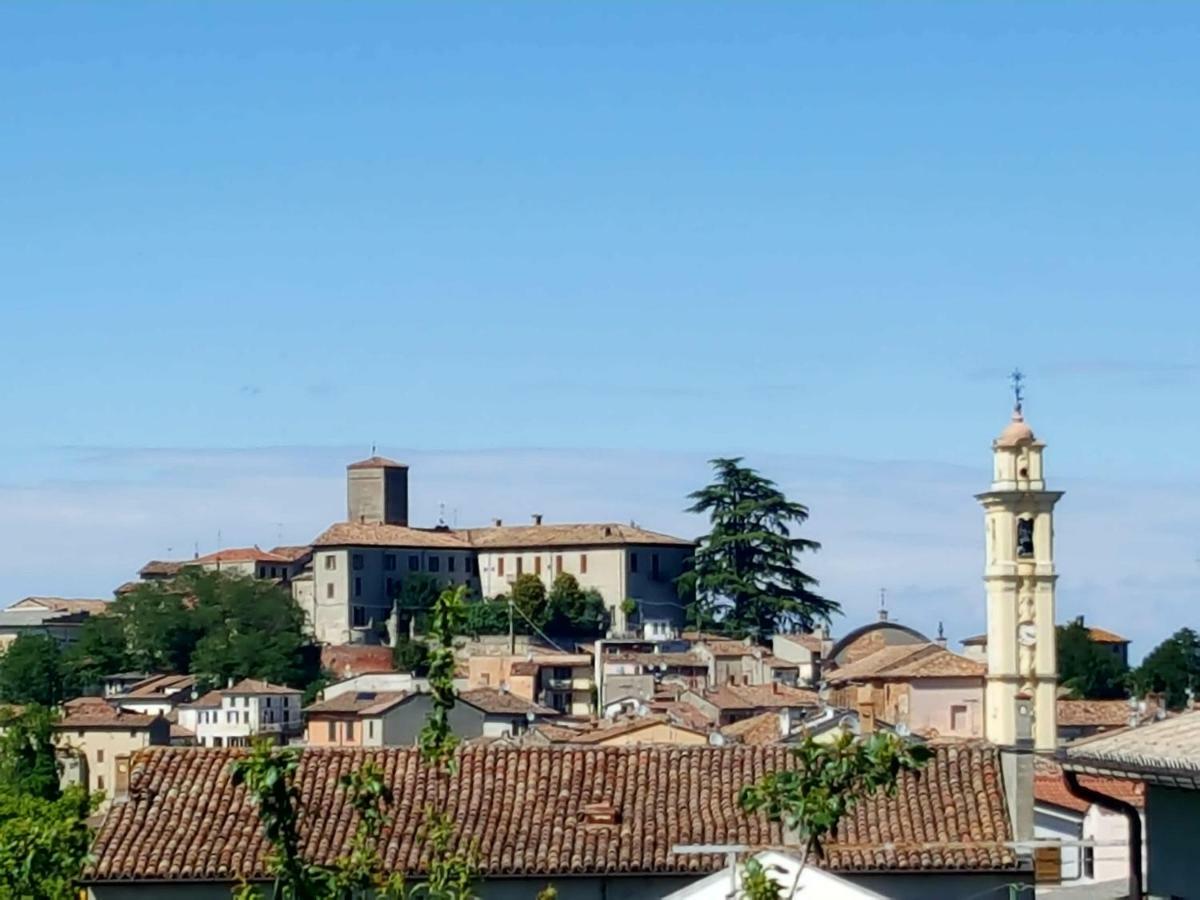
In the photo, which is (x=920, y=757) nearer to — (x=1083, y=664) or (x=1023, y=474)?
(x=1023, y=474)

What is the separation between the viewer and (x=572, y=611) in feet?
335

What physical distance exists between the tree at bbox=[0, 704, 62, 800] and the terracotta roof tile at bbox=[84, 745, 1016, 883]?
35.9 meters

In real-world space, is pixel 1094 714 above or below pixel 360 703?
below

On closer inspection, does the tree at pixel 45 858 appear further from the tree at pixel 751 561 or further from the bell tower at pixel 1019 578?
the tree at pixel 751 561

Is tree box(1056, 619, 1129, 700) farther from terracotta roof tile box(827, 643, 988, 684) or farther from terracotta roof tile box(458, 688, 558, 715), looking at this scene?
terracotta roof tile box(458, 688, 558, 715)

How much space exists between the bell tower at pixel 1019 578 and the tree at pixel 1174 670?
113 ft

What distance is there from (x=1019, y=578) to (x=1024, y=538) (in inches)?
39.8

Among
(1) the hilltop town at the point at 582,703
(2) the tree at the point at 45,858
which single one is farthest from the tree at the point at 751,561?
(2) the tree at the point at 45,858

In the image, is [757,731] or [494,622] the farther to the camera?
[494,622]

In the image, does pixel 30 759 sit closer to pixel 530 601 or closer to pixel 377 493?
pixel 530 601

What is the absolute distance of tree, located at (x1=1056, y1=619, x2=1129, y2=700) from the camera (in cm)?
8444

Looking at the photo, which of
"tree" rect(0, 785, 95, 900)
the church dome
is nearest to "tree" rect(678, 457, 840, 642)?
the church dome

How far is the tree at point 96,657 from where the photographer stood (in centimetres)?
10262

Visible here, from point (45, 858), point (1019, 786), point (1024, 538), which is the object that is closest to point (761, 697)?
point (1024, 538)
